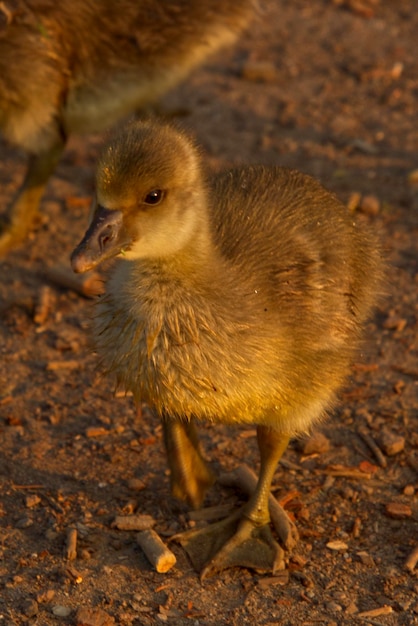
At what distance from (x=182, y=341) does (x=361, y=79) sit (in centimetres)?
456

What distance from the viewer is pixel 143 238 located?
3.56 m

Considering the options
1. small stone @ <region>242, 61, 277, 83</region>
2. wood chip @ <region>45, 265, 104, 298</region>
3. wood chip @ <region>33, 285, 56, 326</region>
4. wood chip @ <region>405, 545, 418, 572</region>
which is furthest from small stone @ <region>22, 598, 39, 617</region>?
small stone @ <region>242, 61, 277, 83</region>

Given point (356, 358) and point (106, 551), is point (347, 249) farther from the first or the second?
point (106, 551)

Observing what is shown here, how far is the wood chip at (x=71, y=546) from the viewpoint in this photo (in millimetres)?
3943

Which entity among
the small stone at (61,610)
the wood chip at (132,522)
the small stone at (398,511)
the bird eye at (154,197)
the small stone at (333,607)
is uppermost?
the bird eye at (154,197)

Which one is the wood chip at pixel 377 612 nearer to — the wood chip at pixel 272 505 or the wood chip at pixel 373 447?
the wood chip at pixel 272 505

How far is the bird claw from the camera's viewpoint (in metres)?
4.01

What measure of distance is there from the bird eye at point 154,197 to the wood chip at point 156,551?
121 cm

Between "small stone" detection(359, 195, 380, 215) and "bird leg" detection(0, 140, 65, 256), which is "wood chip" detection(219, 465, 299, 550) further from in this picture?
"small stone" detection(359, 195, 380, 215)

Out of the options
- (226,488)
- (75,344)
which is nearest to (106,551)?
(226,488)

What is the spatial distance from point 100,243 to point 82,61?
8.10 feet

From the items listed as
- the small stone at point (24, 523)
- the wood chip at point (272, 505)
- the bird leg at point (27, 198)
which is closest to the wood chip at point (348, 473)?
the wood chip at point (272, 505)

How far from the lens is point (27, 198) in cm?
604

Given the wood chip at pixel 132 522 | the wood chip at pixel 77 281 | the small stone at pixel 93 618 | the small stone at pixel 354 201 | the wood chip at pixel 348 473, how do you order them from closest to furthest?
1. the small stone at pixel 93 618
2. the wood chip at pixel 132 522
3. the wood chip at pixel 348 473
4. the wood chip at pixel 77 281
5. the small stone at pixel 354 201
